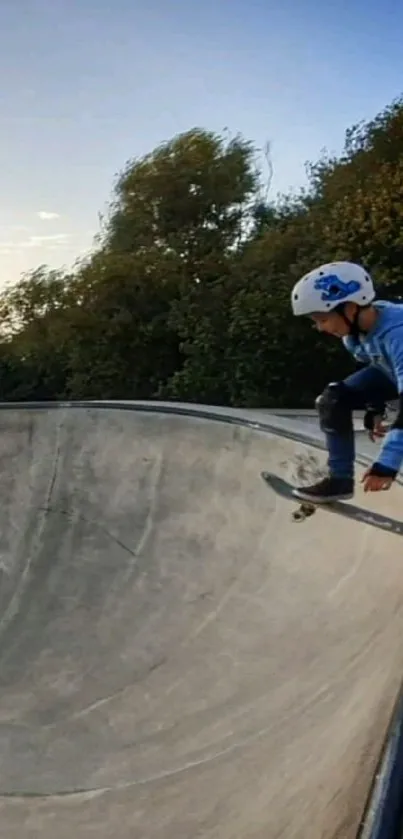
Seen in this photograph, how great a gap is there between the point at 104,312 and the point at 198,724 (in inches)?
764

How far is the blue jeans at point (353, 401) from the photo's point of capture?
169 inches

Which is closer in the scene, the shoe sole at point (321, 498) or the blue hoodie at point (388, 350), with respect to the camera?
the blue hoodie at point (388, 350)

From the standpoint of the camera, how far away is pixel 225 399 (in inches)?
773

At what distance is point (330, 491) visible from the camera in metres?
4.31

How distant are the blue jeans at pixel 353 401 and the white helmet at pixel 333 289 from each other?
548 millimetres

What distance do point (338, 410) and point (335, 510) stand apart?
533 mm

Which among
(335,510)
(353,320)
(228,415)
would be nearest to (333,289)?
(353,320)

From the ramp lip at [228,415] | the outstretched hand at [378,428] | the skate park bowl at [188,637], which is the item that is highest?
the outstretched hand at [378,428]

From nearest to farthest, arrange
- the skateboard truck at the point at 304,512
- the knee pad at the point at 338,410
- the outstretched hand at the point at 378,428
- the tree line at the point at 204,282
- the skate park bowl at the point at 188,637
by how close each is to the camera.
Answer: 1. the skate park bowl at the point at 188,637
2. the knee pad at the point at 338,410
3. the outstretched hand at the point at 378,428
4. the skateboard truck at the point at 304,512
5. the tree line at the point at 204,282

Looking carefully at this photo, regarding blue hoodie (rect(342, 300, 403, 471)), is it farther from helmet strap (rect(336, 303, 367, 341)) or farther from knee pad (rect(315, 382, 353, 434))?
knee pad (rect(315, 382, 353, 434))

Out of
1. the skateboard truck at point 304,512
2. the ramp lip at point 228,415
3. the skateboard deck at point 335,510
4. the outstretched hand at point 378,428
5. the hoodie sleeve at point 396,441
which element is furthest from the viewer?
the ramp lip at point 228,415

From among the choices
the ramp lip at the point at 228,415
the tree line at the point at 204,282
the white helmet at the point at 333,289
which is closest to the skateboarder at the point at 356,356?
the white helmet at the point at 333,289

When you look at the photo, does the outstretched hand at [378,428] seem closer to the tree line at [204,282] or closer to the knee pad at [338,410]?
the knee pad at [338,410]

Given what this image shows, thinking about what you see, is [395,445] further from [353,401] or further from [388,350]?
[353,401]
